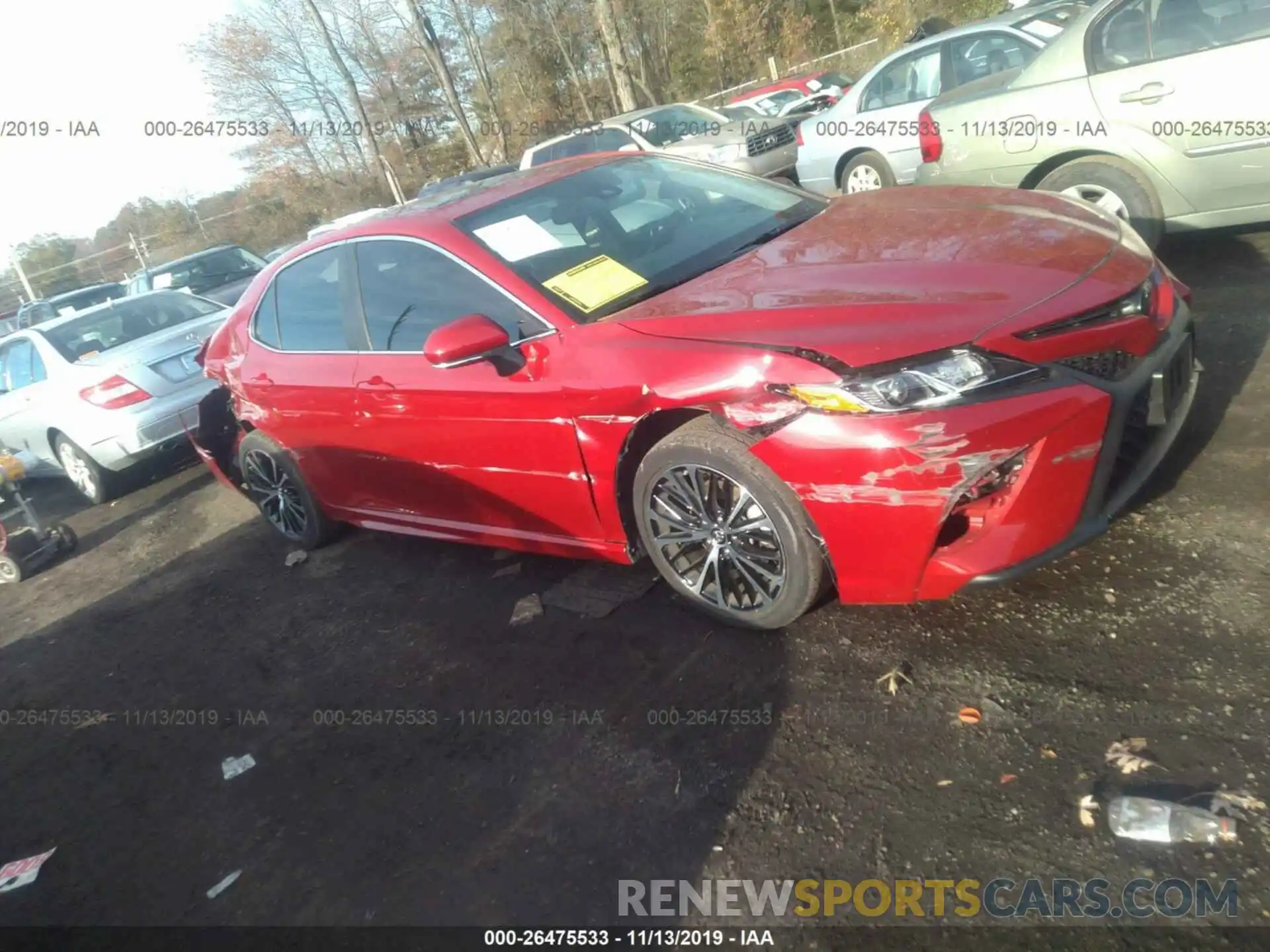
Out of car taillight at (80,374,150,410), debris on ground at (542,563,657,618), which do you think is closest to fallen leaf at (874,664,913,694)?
debris on ground at (542,563,657,618)

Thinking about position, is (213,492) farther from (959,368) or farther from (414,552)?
(959,368)

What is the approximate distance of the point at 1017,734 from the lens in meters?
2.48

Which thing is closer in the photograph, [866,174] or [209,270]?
[866,174]

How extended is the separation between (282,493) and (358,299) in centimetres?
163

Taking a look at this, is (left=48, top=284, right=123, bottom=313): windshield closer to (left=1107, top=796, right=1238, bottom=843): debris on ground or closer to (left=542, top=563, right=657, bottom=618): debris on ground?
(left=542, top=563, right=657, bottom=618): debris on ground

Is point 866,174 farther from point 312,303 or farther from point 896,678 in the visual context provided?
point 896,678

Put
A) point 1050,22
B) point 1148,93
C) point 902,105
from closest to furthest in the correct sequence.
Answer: point 1148,93 → point 1050,22 → point 902,105

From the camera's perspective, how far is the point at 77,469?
26.6ft

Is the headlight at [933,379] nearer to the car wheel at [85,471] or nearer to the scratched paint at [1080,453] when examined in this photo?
the scratched paint at [1080,453]

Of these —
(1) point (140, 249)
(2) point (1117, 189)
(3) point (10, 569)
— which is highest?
(1) point (140, 249)

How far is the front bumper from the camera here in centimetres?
733

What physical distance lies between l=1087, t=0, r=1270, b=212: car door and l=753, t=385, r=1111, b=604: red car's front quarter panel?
115 inches

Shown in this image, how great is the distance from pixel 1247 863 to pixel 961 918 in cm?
61

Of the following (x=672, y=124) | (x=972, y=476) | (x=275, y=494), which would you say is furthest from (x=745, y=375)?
(x=672, y=124)
